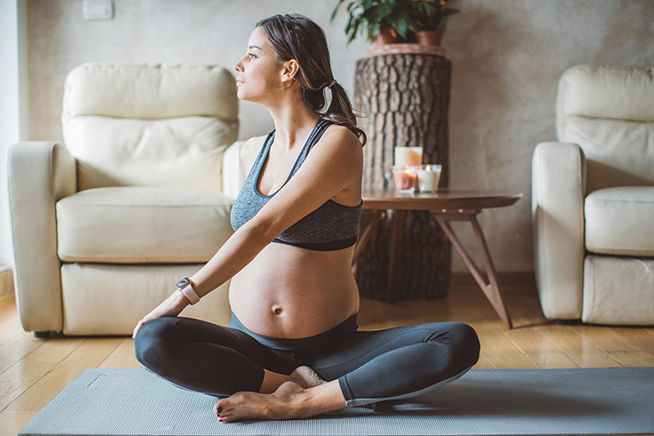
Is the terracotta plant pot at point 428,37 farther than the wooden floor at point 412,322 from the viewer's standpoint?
Yes

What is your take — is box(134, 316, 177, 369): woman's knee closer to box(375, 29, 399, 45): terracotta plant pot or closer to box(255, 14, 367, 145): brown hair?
box(255, 14, 367, 145): brown hair

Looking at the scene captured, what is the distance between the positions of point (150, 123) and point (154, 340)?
5.07 feet

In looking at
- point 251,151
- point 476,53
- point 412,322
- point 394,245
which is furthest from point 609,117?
point 251,151

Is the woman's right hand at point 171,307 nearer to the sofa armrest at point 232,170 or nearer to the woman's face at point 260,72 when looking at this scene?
the woman's face at point 260,72

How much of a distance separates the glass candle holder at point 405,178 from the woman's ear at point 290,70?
→ 3.30 ft

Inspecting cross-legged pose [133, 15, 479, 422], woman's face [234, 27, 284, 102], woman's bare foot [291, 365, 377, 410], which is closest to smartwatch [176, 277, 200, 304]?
cross-legged pose [133, 15, 479, 422]

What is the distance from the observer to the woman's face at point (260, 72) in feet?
4.25

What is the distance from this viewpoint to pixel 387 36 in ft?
8.38

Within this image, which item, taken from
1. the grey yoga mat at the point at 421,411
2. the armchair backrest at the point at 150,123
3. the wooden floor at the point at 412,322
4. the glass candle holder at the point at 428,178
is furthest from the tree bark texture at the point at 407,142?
the grey yoga mat at the point at 421,411

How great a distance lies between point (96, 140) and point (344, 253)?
1.50 m

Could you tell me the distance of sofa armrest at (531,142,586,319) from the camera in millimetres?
2102

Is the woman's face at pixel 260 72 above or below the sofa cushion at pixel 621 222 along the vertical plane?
above

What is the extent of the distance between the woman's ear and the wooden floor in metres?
0.91

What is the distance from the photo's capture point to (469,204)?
194 centimetres
